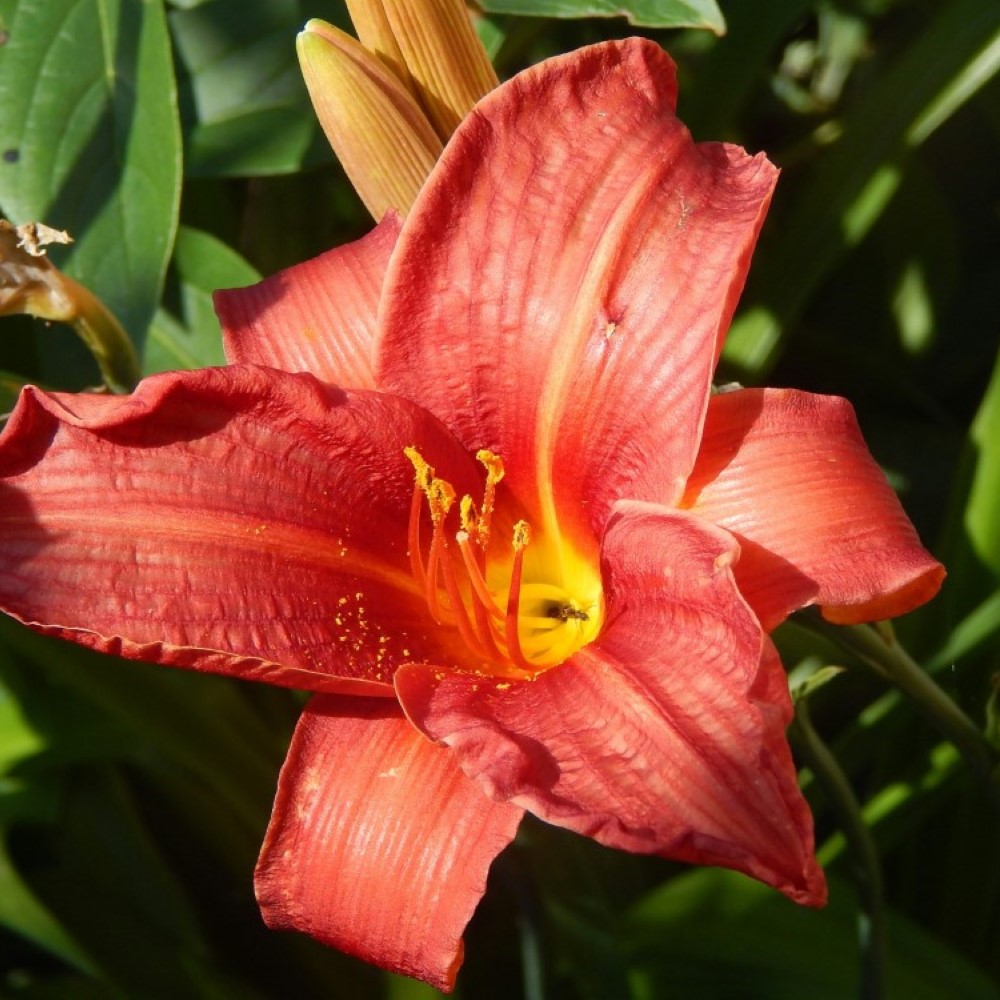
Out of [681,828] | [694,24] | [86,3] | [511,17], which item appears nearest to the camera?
[681,828]

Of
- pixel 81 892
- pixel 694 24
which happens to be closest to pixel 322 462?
pixel 694 24

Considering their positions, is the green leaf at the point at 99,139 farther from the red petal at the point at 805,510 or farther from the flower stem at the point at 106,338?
the red petal at the point at 805,510

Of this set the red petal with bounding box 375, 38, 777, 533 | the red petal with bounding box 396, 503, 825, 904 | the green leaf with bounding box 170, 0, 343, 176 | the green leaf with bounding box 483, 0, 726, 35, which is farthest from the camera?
the green leaf with bounding box 170, 0, 343, 176

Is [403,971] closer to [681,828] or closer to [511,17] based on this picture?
[681,828]

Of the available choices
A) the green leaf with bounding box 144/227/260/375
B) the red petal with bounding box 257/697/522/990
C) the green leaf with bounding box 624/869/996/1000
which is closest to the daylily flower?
the red petal with bounding box 257/697/522/990

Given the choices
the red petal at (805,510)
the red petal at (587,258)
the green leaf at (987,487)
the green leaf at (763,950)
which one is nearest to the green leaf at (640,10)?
the red petal at (587,258)

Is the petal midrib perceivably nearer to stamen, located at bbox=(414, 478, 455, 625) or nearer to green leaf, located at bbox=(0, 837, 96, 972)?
stamen, located at bbox=(414, 478, 455, 625)

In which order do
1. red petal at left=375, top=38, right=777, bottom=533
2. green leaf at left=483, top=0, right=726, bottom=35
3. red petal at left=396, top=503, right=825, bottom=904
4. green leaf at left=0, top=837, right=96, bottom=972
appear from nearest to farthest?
1. red petal at left=396, top=503, right=825, bottom=904
2. red petal at left=375, top=38, right=777, bottom=533
3. green leaf at left=483, top=0, right=726, bottom=35
4. green leaf at left=0, top=837, right=96, bottom=972
